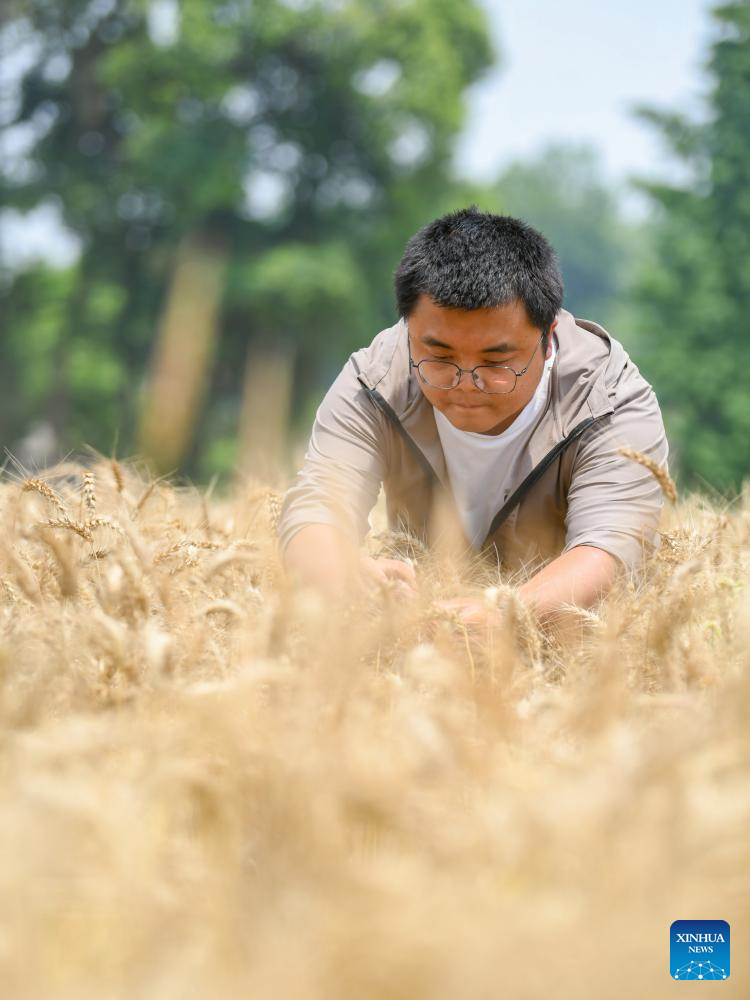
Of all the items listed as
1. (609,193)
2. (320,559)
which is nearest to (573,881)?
(320,559)

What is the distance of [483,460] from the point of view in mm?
3123

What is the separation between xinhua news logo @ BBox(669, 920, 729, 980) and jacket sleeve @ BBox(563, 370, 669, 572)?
148 centimetres

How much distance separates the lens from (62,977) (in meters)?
1.01

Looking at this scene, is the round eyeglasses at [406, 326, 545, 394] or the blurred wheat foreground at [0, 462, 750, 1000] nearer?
the blurred wheat foreground at [0, 462, 750, 1000]

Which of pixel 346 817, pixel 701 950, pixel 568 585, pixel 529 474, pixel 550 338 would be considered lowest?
pixel 701 950

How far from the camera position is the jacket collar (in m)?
3.00

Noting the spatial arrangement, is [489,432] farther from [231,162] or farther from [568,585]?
[231,162]

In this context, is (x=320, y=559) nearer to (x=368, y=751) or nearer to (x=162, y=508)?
(x=162, y=508)

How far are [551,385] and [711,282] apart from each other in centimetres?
1729

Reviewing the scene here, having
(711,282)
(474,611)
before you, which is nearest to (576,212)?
(711,282)

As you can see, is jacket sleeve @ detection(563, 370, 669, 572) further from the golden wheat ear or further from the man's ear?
the golden wheat ear

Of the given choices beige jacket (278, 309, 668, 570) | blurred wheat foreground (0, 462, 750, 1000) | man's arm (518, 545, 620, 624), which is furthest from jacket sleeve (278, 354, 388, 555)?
blurred wheat foreground (0, 462, 750, 1000)

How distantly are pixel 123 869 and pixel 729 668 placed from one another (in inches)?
46.7

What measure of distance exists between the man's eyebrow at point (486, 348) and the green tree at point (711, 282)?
1598 centimetres
